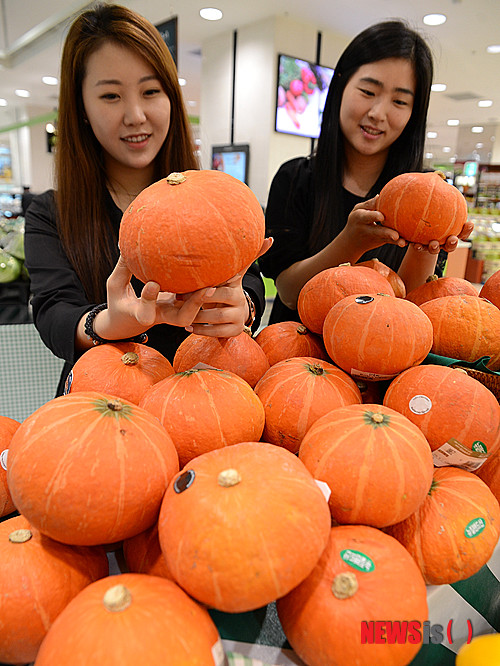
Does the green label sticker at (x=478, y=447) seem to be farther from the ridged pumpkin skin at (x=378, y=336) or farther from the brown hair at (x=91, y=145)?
the brown hair at (x=91, y=145)

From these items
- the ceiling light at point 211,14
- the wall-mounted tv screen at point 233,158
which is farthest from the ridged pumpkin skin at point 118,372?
the ceiling light at point 211,14

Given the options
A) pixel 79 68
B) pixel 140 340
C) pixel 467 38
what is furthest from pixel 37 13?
pixel 140 340

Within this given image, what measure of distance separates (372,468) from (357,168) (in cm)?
161

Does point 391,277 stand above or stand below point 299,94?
below

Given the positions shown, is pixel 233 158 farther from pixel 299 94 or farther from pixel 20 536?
pixel 20 536

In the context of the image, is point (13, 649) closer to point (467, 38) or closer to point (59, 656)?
point (59, 656)

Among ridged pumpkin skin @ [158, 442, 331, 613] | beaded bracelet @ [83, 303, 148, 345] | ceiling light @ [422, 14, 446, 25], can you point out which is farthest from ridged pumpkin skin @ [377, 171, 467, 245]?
ceiling light @ [422, 14, 446, 25]

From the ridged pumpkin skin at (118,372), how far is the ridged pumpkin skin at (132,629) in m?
0.41

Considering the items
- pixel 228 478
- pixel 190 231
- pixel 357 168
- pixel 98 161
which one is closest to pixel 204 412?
pixel 228 478

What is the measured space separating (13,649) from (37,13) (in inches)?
321

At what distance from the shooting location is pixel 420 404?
875 millimetres

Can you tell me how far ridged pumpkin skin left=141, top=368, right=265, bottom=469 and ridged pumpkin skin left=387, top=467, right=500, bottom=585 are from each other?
12.1 inches

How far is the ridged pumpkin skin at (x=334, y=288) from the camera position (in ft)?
3.66

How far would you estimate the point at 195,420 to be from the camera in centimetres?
80
